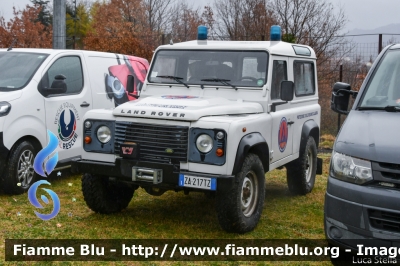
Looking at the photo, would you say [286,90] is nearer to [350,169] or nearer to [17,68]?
[350,169]

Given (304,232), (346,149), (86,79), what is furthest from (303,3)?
(346,149)

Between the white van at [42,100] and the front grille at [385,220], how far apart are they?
385 cm

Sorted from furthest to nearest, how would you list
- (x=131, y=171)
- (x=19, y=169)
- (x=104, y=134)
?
(x=19, y=169) < (x=104, y=134) < (x=131, y=171)

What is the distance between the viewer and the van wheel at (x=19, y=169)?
670 centimetres

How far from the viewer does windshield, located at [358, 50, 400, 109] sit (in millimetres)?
4879

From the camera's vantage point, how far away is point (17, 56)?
24.9 feet

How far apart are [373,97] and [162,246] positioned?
2425mm

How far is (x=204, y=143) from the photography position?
5.18m

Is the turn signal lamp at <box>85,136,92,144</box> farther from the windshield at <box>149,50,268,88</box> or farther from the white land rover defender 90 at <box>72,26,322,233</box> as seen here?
the windshield at <box>149,50,268,88</box>

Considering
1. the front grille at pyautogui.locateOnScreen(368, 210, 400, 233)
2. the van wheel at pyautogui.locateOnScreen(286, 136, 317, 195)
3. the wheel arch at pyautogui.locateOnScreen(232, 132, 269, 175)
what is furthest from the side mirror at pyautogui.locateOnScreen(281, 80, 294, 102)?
the front grille at pyautogui.locateOnScreen(368, 210, 400, 233)

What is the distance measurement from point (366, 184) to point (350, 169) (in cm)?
19

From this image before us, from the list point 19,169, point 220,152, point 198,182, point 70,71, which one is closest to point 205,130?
point 220,152

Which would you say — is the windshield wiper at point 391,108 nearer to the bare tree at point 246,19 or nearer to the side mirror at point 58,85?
the side mirror at point 58,85

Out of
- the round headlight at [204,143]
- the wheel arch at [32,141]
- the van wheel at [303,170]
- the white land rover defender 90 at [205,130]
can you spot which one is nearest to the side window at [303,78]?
the white land rover defender 90 at [205,130]
